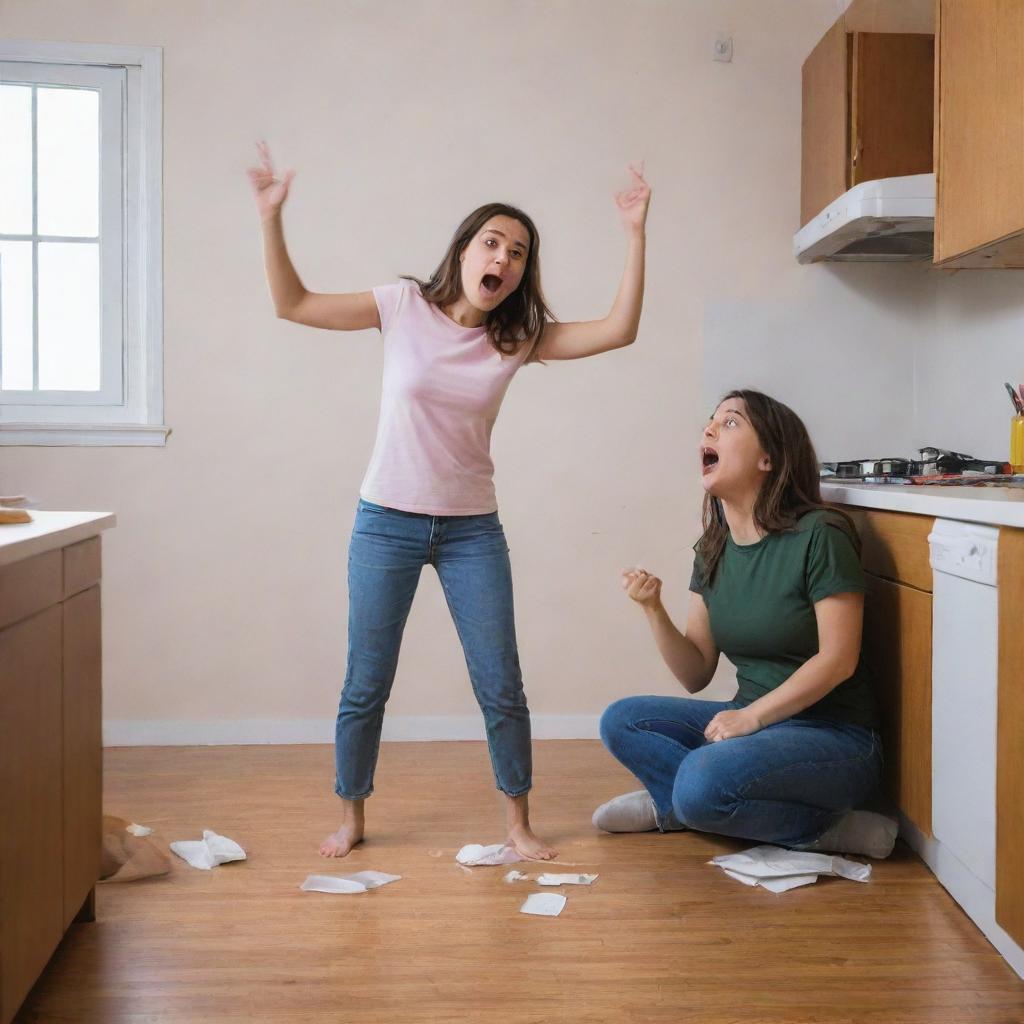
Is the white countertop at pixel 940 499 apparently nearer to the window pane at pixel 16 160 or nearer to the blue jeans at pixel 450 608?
the blue jeans at pixel 450 608

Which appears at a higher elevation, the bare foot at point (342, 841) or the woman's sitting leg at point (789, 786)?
the woman's sitting leg at point (789, 786)

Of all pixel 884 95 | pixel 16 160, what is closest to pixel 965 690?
pixel 884 95

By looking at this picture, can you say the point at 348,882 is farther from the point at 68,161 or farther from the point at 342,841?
the point at 68,161

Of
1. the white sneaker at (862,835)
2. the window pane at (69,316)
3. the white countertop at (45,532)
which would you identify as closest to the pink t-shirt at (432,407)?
the white countertop at (45,532)

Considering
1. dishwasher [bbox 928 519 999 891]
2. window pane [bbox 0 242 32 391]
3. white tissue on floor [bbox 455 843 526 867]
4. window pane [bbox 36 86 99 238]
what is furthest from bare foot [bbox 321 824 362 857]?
window pane [bbox 36 86 99 238]

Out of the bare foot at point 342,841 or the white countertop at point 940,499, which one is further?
the bare foot at point 342,841

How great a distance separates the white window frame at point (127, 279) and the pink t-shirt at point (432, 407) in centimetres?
130

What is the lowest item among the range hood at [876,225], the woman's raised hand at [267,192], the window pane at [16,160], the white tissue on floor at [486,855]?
the white tissue on floor at [486,855]

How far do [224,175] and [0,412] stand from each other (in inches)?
39.2

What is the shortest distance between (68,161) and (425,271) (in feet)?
3.74

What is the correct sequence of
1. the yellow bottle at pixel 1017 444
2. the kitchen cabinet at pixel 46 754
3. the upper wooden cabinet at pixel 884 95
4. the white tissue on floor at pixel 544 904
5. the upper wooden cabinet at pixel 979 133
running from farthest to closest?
the upper wooden cabinet at pixel 884 95 → the yellow bottle at pixel 1017 444 → the upper wooden cabinet at pixel 979 133 → the white tissue on floor at pixel 544 904 → the kitchen cabinet at pixel 46 754

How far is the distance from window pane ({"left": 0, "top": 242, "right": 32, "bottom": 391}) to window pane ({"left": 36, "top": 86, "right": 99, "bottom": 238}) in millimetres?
116

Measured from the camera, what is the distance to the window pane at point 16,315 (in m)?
3.28

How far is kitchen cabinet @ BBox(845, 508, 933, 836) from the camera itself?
2135 millimetres
